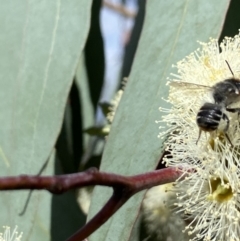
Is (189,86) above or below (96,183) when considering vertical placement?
above

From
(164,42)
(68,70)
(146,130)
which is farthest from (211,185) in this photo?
(68,70)

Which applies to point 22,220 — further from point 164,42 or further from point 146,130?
point 164,42

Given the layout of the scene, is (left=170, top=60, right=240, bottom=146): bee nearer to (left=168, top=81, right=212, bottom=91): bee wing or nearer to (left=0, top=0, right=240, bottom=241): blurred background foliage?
(left=168, top=81, right=212, bottom=91): bee wing

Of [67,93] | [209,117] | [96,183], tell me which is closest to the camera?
[96,183]

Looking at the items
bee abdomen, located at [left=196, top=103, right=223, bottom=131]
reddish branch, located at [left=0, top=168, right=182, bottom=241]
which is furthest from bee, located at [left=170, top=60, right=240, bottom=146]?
reddish branch, located at [left=0, top=168, right=182, bottom=241]

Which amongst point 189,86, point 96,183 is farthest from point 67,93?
point 96,183

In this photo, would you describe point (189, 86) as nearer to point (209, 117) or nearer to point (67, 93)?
point (209, 117)
